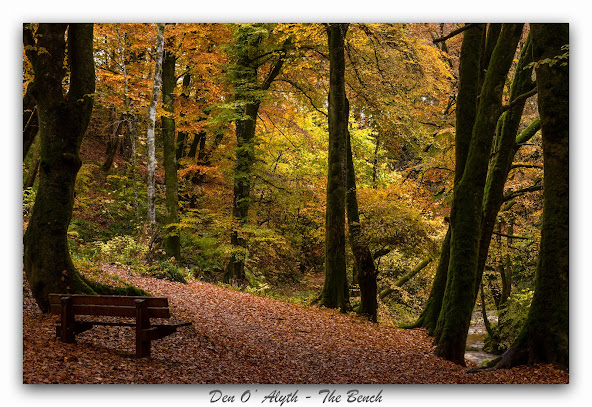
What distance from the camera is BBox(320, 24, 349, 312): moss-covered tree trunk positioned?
11195 mm

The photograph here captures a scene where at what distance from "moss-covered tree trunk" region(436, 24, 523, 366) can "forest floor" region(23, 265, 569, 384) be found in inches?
19.1

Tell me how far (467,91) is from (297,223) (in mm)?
9546

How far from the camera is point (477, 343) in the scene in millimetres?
14148

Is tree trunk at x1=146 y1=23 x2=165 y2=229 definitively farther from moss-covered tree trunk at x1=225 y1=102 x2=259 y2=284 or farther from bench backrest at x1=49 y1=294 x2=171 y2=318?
bench backrest at x1=49 y1=294 x2=171 y2=318

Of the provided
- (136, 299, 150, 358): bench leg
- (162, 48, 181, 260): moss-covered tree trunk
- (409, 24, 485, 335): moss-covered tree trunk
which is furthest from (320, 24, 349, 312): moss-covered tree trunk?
(136, 299, 150, 358): bench leg

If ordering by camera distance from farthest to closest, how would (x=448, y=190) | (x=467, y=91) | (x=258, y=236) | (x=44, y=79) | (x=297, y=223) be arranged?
(x=297, y=223)
(x=258, y=236)
(x=448, y=190)
(x=467, y=91)
(x=44, y=79)

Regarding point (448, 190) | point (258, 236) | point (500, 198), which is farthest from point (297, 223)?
point (500, 198)

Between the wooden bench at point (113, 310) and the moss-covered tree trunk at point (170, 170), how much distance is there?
317 inches

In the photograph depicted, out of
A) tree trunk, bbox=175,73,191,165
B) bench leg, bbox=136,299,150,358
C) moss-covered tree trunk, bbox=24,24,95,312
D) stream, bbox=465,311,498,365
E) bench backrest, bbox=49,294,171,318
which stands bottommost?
stream, bbox=465,311,498,365

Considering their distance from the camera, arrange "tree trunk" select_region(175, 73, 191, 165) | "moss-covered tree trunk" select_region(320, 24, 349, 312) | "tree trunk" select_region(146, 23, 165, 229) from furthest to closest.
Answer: "tree trunk" select_region(175, 73, 191, 165) → "tree trunk" select_region(146, 23, 165, 229) → "moss-covered tree trunk" select_region(320, 24, 349, 312)

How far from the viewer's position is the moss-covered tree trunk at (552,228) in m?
6.37

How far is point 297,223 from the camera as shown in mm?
17484
